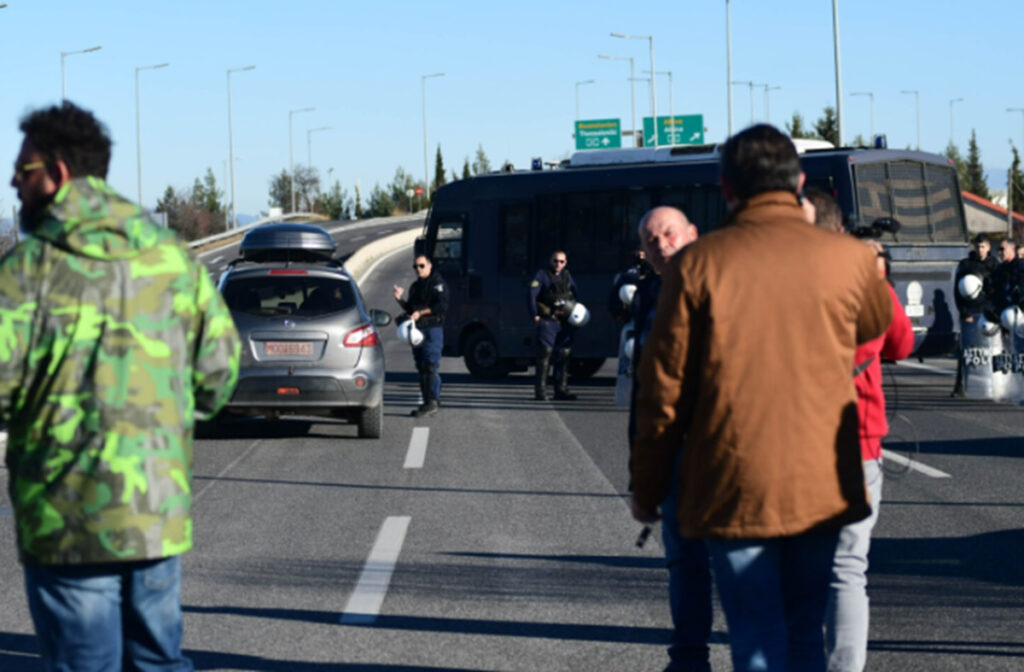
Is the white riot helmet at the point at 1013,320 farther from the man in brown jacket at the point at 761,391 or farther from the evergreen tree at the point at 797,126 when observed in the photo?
the evergreen tree at the point at 797,126

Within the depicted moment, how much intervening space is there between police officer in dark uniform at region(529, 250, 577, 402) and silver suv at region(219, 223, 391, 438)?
513cm

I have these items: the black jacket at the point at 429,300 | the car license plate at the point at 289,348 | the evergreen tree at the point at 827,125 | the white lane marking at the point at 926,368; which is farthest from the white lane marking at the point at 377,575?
the evergreen tree at the point at 827,125

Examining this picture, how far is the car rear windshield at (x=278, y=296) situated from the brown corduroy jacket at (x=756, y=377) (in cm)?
1072

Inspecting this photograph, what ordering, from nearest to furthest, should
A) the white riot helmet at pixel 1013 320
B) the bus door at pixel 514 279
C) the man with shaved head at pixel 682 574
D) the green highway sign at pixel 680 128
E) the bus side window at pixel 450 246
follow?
1. the man with shaved head at pixel 682 574
2. the white riot helmet at pixel 1013 320
3. the bus door at pixel 514 279
4. the bus side window at pixel 450 246
5. the green highway sign at pixel 680 128

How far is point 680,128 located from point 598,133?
4.09m

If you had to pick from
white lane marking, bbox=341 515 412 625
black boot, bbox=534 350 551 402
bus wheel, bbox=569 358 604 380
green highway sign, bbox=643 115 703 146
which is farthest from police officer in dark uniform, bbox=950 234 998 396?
green highway sign, bbox=643 115 703 146

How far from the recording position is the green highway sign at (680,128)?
67875 mm

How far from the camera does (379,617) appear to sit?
22.8 ft

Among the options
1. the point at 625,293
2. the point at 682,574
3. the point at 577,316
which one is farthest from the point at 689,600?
the point at 577,316

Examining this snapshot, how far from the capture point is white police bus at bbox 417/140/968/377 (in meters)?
21.3

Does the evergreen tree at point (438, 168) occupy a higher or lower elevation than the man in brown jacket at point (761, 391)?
higher

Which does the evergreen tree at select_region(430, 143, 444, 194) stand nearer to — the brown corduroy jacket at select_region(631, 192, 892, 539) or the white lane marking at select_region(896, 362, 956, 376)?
the white lane marking at select_region(896, 362, 956, 376)

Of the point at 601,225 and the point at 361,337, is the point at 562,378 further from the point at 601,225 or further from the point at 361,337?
the point at 361,337

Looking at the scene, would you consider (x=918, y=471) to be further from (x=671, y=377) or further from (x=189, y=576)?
(x=671, y=377)
